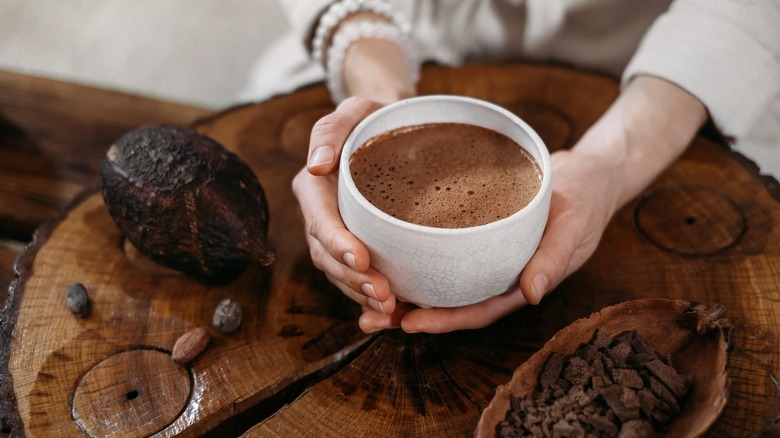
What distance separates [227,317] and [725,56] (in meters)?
0.77

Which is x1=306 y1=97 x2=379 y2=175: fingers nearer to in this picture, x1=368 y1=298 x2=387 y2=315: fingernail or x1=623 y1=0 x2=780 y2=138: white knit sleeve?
x1=368 y1=298 x2=387 y2=315: fingernail

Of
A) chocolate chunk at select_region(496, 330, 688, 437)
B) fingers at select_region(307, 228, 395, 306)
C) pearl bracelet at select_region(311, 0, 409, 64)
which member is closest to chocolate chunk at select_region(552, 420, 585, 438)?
chocolate chunk at select_region(496, 330, 688, 437)

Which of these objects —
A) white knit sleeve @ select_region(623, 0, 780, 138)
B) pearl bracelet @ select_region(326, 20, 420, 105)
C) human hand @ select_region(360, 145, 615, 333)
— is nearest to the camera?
human hand @ select_region(360, 145, 615, 333)

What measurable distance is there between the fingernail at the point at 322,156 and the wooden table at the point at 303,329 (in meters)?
0.20

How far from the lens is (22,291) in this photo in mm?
856

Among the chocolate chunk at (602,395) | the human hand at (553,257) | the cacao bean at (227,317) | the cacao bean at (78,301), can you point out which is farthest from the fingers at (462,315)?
the cacao bean at (78,301)

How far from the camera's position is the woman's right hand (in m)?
0.70

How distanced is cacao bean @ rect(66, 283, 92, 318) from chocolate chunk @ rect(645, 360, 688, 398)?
66cm

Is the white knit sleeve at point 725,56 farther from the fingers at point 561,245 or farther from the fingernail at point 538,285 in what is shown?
the fingernail at point 538,285

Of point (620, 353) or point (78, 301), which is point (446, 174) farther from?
point (78, 301)

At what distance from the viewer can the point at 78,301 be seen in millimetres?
831

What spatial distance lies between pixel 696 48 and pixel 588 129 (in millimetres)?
193

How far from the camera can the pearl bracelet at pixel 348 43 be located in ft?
3.71

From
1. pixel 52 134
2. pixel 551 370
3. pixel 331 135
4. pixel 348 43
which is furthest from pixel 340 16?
pixel 551 370
